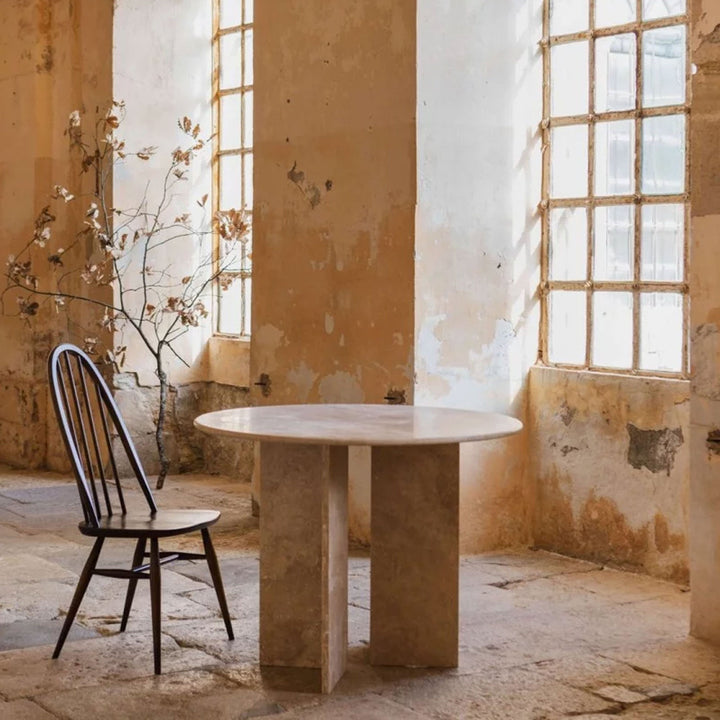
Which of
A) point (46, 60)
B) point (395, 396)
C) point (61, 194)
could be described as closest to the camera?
point (395, 396)

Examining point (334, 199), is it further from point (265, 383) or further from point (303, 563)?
point (303, 563)

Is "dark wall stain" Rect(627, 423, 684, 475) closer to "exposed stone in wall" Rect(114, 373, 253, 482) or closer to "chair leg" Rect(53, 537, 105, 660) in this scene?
"chair leg" Rect(53, 537, 105, 660)

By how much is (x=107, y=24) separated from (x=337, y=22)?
219 centimetres

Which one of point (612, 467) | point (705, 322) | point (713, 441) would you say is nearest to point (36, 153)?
point (612, 467)

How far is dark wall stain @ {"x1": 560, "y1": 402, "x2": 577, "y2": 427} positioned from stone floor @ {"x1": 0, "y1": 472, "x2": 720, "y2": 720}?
57cm

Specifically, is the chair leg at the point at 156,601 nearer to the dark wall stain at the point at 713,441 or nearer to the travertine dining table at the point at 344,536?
the travertine dining table at the point at 344,536

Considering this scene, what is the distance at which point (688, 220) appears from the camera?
15.5 feet

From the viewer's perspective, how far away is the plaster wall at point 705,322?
12.9 ft

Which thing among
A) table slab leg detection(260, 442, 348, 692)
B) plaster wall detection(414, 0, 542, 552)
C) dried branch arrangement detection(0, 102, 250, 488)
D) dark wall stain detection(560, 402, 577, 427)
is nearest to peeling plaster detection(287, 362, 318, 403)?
plaster wall detection(414, 0, 542, 552)

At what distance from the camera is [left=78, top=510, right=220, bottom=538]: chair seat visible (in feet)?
11.7

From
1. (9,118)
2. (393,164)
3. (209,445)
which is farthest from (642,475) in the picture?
(9,118)

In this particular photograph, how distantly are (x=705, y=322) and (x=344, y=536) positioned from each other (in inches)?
52.8

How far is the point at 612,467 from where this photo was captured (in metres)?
4.95

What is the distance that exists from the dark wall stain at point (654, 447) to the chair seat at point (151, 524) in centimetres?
179
